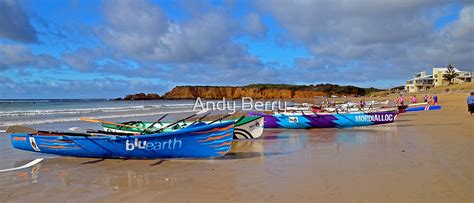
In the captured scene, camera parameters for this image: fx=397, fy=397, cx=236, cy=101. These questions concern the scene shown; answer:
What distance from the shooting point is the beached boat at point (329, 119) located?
14523 mm

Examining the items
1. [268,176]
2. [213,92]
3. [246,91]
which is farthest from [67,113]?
[213,92]

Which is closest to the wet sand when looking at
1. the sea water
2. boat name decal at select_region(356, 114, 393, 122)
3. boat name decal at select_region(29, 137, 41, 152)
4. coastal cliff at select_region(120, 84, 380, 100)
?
boat name decal at select_region(29, 137, 41, 152)

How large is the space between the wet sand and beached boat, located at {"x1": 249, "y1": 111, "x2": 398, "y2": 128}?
475 centimetres

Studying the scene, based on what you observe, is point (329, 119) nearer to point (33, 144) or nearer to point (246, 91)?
point (33, 144)

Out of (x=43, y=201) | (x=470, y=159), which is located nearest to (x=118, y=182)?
(x=43, y=201)

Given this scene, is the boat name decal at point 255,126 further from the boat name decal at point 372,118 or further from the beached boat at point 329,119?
the boat name decal at point 372,118

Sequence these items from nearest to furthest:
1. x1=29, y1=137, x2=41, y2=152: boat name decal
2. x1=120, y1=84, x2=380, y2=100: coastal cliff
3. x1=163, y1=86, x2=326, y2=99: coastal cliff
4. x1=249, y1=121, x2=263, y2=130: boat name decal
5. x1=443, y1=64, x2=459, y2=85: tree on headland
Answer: x1=29, y1=137, x2=41, y2=152: boat name decal → x1=249, y1=121, x2=263, y2=130: boat name decal → x1=443, y1=64, x2=459, y2=85: tree on headland → x1=120, y1=84, x2=380, y2=100: coastal cliff → x1=163, y1=86, x2=326, y2=99: coastal cliff

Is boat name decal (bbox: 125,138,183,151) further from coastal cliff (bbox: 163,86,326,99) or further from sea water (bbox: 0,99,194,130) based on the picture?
coastal cliff (bbox: 163,86,326,99)

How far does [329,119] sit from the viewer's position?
14.7 metres

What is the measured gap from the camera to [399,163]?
731 centimetres

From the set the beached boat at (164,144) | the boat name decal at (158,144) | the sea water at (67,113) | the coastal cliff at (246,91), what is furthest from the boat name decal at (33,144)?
the coastal cliff at (246,91)

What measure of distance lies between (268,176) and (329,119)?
28.8ft

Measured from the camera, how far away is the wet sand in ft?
17.4

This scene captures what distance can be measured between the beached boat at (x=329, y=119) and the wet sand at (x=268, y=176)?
4.75m
